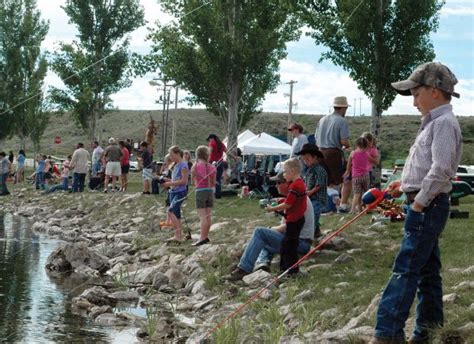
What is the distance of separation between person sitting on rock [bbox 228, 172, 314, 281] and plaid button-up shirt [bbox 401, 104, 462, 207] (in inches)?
166

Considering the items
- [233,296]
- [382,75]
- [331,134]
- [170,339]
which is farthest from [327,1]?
[170,339]

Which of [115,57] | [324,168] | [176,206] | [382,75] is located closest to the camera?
[324,168]

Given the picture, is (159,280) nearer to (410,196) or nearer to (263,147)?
(410,196)

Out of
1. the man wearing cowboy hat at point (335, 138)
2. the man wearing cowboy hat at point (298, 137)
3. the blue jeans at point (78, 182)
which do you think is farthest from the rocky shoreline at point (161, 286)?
the blue jeans at point (78, 182)

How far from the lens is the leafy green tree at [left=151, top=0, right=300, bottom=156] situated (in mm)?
30578

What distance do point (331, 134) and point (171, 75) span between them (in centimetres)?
1977

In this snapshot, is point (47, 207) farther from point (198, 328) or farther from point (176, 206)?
point (198, 328)

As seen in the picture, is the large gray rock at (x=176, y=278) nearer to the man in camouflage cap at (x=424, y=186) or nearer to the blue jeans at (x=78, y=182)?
the man in camouflage cap at (x=424, y=186)

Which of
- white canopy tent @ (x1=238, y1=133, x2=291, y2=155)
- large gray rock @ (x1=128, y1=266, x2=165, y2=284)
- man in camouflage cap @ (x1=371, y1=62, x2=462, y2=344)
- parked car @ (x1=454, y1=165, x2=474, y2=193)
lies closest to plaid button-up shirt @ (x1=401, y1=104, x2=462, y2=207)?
man in camouflage cap @ (x1=371, y1=62, x2=462, y2=344)

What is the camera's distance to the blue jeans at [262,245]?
10484 mm

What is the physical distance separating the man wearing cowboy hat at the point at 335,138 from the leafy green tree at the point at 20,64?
40.2 metres

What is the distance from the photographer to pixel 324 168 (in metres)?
11.6

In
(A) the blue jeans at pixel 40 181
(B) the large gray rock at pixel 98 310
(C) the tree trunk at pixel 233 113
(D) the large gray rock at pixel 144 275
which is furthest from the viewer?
(A) the blue jeans at pixel 40 181

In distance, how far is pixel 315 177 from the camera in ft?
37.0
